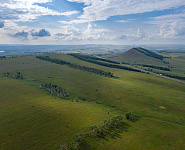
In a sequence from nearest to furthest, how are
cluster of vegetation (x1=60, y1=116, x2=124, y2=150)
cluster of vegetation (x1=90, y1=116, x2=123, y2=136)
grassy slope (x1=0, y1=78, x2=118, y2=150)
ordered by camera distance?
cluster of vegetation (x1=60, y1=116, x2=124, y2=150) < grassy slope (x1=0, y1=78, x2=118, y2=150) < cluster of vegetation (x1=90, y1=116, x2=123, y2=136)

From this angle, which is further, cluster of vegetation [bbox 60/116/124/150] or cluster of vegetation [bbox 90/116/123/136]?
cluster of vegetation [bbox 90/116/123/136]

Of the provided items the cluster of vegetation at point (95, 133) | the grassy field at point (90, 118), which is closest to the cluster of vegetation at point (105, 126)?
the cluster of vegetation at point (95, 133)

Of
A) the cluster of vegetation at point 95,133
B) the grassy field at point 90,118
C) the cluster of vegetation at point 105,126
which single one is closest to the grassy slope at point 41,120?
the grassy field at point 90,118

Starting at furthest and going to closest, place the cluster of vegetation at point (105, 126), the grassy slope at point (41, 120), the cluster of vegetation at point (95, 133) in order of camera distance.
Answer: the cluster of vegetation at point (105, 126) → the grassy slope at point (41, 120) → the cluster of vegetation at point (95, 133)

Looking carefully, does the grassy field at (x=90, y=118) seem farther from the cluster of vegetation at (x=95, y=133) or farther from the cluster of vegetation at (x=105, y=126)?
the cluster of vegetation at (x=105, y=126)

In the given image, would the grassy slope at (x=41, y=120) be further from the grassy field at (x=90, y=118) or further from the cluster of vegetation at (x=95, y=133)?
the cluster of vegetation at (x=95, y=133)

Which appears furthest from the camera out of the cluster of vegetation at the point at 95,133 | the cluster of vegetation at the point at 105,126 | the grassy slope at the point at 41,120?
the cluster of vegetation at the point at 105,126

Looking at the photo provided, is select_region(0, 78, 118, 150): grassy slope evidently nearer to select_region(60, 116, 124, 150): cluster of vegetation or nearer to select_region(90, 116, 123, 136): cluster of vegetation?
select_region(60, 116, 124, 150): cluster of vegetation

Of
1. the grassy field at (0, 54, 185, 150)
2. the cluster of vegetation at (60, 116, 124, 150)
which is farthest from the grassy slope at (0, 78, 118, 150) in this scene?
the cluster of vegetation at (60, 116, 124, 150)

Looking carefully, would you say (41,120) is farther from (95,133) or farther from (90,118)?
(95,133)

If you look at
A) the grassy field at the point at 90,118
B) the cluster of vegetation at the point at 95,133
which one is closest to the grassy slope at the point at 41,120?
the grassy field at the point at 90,118

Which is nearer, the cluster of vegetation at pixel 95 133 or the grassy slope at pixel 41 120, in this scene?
the cluster of vegetation at pixel 95 133

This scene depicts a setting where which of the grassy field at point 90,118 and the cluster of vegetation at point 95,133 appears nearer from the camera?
the cluster of vegetation at point 95,133
